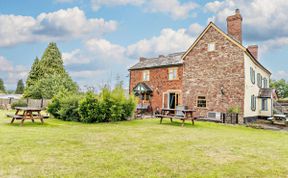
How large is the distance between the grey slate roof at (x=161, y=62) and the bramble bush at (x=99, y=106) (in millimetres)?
8202

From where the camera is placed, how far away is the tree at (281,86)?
45594 millimetres

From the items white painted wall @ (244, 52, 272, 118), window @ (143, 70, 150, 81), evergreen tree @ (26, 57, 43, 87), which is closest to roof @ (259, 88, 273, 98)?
white painted wall @ (244, 52, 272, 118)

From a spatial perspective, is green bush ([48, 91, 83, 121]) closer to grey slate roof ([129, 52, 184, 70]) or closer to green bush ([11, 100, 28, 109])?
grey slate roof ([129, 52, 184, 70])

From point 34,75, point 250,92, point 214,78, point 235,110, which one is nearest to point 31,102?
point 34,75

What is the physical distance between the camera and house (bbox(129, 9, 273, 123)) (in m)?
16.4

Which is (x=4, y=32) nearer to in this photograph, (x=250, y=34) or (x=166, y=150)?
(x=166, y=150)

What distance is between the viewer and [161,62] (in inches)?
867

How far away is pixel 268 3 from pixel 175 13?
674cm

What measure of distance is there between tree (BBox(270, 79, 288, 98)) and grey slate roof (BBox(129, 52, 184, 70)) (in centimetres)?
3313

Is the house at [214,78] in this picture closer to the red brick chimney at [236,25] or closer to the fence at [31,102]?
the red brick chimney at [236,25]

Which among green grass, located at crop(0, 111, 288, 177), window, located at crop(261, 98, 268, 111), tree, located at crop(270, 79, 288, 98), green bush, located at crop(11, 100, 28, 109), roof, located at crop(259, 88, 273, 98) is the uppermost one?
tree, located at crop(270, 79, 288, 98)

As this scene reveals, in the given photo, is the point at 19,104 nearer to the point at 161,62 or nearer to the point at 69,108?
the point at 69,108

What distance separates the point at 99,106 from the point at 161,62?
1107cm

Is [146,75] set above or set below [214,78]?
above
